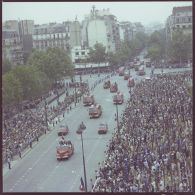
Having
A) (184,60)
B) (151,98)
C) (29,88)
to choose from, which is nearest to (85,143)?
(151,98)

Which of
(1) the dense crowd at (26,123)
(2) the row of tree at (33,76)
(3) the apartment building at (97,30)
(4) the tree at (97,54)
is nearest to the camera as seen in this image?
(1) the dense crowd at (26,123)

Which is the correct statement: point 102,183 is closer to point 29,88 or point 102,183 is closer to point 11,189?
point 11,189

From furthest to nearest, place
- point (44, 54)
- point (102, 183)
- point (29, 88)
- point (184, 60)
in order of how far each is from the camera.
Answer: point (184, 60)
point (44, 54)
point (29, 88)
point (102, 183)

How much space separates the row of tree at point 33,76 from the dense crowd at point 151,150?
10292mm

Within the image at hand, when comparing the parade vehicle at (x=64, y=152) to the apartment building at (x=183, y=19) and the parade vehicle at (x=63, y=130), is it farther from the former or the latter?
the apartment building at (x=183, y=19)

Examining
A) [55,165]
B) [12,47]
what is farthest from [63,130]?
[12,47]

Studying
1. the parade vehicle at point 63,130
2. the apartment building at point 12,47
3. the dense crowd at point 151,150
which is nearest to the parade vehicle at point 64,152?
the dense crowd at point 151,150

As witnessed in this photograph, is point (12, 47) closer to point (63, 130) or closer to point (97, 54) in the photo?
point (97, 54)

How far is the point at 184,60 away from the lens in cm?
6900

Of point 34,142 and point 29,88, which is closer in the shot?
point 34,142

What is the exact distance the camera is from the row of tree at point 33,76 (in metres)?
40.1

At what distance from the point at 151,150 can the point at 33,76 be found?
23.5 metres

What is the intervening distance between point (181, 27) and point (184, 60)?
831cm

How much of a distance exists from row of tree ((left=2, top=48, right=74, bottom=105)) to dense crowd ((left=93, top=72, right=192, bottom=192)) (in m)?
10.3
